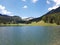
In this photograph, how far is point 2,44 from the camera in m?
29.9

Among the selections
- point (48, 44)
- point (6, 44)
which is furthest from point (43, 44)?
point (6, 44)

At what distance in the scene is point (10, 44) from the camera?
2983cm

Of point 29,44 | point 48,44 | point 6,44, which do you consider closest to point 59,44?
point 48,44

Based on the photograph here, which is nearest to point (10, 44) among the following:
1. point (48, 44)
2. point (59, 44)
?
point (48, 44)

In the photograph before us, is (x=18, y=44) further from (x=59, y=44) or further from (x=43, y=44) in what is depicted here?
(x=59, y=44)

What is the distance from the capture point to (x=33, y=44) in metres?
29.5

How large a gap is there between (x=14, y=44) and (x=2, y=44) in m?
2.57

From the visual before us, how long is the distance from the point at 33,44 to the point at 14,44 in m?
4.09

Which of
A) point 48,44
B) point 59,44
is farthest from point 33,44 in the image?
point 59,44

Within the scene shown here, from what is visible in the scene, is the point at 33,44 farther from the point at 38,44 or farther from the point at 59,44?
the point at 59,44

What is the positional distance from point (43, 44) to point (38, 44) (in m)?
1.06

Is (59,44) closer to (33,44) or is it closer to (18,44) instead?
(33,44)

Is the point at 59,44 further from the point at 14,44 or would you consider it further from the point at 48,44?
the point at 14,44

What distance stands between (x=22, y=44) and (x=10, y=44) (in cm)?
256
